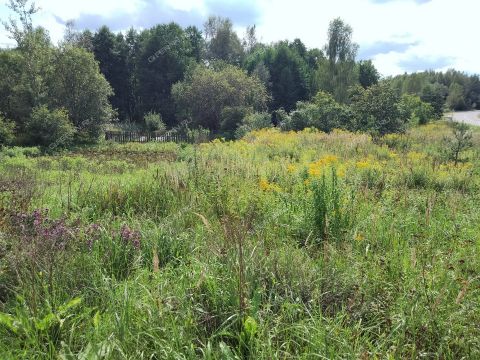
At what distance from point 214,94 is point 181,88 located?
482cm

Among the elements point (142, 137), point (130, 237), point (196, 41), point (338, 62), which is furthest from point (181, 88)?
point (130, 237)

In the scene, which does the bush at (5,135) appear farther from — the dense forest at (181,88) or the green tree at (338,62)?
the green tree at (338,62)

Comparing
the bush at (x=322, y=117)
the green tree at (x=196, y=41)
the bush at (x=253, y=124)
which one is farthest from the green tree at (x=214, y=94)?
the green tree at (x=196, y=41)

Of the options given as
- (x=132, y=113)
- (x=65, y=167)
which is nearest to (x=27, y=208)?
(x=65, y=167)

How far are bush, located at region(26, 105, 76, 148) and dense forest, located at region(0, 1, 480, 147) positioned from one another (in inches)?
2.4

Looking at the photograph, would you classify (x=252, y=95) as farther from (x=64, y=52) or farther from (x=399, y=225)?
(x=399, y=225)

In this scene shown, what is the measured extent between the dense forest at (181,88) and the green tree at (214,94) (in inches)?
3.4

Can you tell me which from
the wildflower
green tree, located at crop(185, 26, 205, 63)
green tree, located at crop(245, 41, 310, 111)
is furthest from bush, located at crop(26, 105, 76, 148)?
green tree, located at crop(185, 26, 205, 63)

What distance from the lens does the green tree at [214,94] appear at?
102ft

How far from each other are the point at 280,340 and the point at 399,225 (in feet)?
8.55

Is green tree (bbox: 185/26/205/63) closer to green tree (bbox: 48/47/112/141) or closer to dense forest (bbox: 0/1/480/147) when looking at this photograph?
dense forest (bbox: 0/1/480/147)

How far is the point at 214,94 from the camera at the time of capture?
3128 cm

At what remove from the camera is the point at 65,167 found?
517 inches

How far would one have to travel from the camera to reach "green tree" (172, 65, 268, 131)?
31234mm
